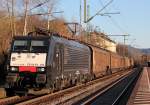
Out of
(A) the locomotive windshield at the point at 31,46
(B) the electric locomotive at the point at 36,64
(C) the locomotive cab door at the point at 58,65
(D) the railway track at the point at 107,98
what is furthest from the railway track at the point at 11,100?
(D) the railway track at the point at 107,98

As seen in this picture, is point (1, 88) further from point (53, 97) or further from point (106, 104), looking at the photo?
point (106, 104)

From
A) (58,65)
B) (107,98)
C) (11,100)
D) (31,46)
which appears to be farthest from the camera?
(107,98)

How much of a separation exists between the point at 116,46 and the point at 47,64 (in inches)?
4203

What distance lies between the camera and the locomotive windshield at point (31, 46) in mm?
22422

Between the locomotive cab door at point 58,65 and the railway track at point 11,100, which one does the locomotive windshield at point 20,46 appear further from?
the railway track at point 11,100

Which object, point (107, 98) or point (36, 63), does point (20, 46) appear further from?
point (107, 98)

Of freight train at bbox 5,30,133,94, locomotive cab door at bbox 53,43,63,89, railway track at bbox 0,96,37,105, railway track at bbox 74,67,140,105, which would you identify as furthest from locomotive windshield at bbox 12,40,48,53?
railway track at bbox 74,67,140,105

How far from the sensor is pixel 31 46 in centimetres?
2252

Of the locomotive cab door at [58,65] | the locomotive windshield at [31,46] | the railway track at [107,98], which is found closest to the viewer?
the railway track at [107,98]

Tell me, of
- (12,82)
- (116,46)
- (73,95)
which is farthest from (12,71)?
(116,46)

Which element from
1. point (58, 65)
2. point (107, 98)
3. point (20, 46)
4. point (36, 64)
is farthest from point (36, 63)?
point (107, 98)

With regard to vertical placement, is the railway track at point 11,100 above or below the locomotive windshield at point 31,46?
below

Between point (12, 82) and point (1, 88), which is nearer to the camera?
point (12, 82)

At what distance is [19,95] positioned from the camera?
22.4m
